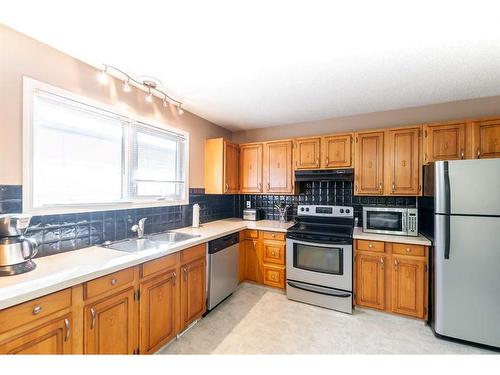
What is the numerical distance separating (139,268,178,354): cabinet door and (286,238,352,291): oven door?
1.47 metres

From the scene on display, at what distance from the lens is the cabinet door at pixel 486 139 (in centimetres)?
230

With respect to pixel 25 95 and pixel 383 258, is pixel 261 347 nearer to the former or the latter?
pixel 383 258

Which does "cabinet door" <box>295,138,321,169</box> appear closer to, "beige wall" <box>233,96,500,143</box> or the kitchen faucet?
"beige wall" <box>233,96,500,143</box>

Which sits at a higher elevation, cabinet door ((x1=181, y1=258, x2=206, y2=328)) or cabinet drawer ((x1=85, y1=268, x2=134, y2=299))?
cabinet drawer ((x1=85, y1=268, x2=134, y2=299))

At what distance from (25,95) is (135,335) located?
1879 millimetres

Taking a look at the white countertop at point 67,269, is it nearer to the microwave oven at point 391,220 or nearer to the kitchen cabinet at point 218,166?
the kitchen cabinet at point 218,166

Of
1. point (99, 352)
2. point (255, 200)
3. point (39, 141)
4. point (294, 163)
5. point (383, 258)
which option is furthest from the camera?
point (255, 200)

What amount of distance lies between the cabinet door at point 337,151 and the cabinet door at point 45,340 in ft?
9.83

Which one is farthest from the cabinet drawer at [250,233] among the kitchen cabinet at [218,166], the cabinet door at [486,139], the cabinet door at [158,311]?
the cabinet door at [486,139]

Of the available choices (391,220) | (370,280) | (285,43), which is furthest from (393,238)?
(285,43)

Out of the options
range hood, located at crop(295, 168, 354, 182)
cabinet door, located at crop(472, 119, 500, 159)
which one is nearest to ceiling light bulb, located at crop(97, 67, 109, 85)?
range hood, located at crop(295, 168, 354, 182)

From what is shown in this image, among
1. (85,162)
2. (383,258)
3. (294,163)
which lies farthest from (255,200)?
(85,162)

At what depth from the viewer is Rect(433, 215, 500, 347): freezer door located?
194 cm

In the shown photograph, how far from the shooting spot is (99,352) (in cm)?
141
